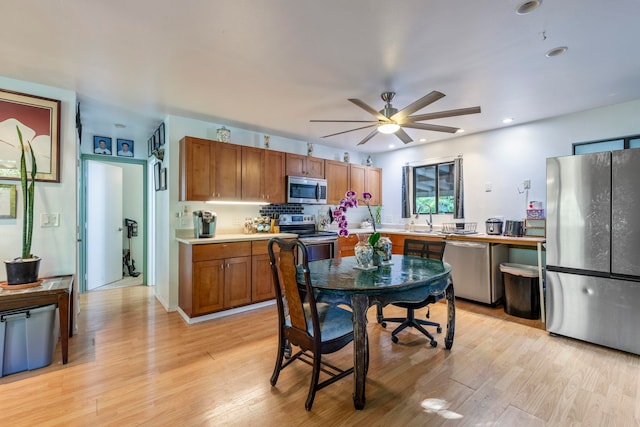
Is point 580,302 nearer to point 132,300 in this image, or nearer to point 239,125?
point 239,125

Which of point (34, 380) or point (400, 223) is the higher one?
point (400, 223)

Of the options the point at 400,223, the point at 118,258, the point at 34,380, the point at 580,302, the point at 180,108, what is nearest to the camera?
the point at 34,380

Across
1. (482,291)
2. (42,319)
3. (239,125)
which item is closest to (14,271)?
(42,319)

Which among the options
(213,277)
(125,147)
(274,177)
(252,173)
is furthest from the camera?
(125,147)

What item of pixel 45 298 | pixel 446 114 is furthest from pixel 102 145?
pixel 446 114

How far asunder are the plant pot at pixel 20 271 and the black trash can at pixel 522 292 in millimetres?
4891

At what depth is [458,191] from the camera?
4777mm

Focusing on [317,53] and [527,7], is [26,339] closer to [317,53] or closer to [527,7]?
[317,53]

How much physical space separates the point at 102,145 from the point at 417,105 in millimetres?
4557

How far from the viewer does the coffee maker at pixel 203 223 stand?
3578 millimetres

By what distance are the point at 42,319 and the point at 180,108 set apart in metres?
2.44

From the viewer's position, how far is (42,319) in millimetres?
2369

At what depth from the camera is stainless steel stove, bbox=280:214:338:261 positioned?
429 cm

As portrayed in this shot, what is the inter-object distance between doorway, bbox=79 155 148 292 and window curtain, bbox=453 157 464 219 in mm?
5107
